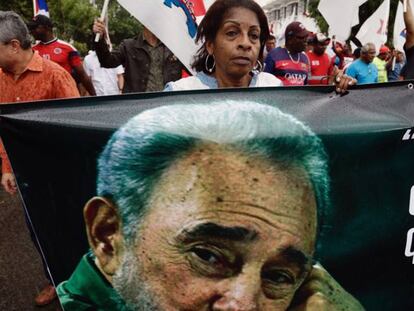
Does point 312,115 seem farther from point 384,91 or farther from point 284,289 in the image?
point 284,289

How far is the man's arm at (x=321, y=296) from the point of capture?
203 centimetres

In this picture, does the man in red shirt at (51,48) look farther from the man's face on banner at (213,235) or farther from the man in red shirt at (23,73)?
the man's face on banner at (213,235)

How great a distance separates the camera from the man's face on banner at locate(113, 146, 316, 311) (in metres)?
1.89

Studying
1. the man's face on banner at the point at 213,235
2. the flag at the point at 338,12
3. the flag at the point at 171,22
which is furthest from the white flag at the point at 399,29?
the man's face on banner at the point at 213,235

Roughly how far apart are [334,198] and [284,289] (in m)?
0.37

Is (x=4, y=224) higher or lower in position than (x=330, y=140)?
lower

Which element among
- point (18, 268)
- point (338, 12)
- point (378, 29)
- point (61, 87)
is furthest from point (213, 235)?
point (378, 29)

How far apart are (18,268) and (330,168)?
2575 millimetres

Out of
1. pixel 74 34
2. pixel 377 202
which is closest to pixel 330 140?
pixel 377 202

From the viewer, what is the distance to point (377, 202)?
2.13 meters

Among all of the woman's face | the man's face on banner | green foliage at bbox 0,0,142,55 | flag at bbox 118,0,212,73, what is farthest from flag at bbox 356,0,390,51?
green foliage at bbox 0,0,142,55

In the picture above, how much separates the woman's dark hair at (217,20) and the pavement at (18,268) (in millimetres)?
1710

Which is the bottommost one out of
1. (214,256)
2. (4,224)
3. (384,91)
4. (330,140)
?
(4,224)

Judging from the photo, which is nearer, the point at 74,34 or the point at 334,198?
the point at 334,198
